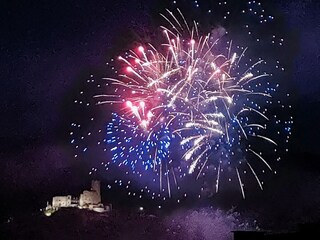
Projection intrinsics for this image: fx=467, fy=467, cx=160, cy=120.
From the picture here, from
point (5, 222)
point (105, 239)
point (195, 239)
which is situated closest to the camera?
point (195, 239)

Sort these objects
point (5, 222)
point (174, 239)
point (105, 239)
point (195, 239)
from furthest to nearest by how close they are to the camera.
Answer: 1. point (5, 222)
2. point (105, 239)
3. point (174, 239)
4. point (195, 239)

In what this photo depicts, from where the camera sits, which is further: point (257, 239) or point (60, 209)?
point (60, 209)

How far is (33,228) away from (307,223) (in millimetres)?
71676

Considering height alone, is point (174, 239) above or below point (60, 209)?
below

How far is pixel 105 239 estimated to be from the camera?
85438 mm

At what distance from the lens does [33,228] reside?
8706 centimetres

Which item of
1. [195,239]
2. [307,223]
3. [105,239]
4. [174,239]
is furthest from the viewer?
[105,239]

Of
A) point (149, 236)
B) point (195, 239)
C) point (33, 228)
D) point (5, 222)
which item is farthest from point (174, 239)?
point (5, 222)

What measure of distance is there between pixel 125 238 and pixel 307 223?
67546 millimetres

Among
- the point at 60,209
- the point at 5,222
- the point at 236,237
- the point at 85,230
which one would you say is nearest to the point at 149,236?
the point at 85,230

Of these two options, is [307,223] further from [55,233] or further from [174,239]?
[55,233]

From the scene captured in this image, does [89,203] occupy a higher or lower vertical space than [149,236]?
higher

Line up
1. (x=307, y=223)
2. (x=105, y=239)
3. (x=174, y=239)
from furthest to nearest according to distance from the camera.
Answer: (x=105, y=239) < (x=174, y=239) < (x=307, y=223)

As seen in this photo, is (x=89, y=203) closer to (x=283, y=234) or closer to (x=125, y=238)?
(x=125, y=238)
